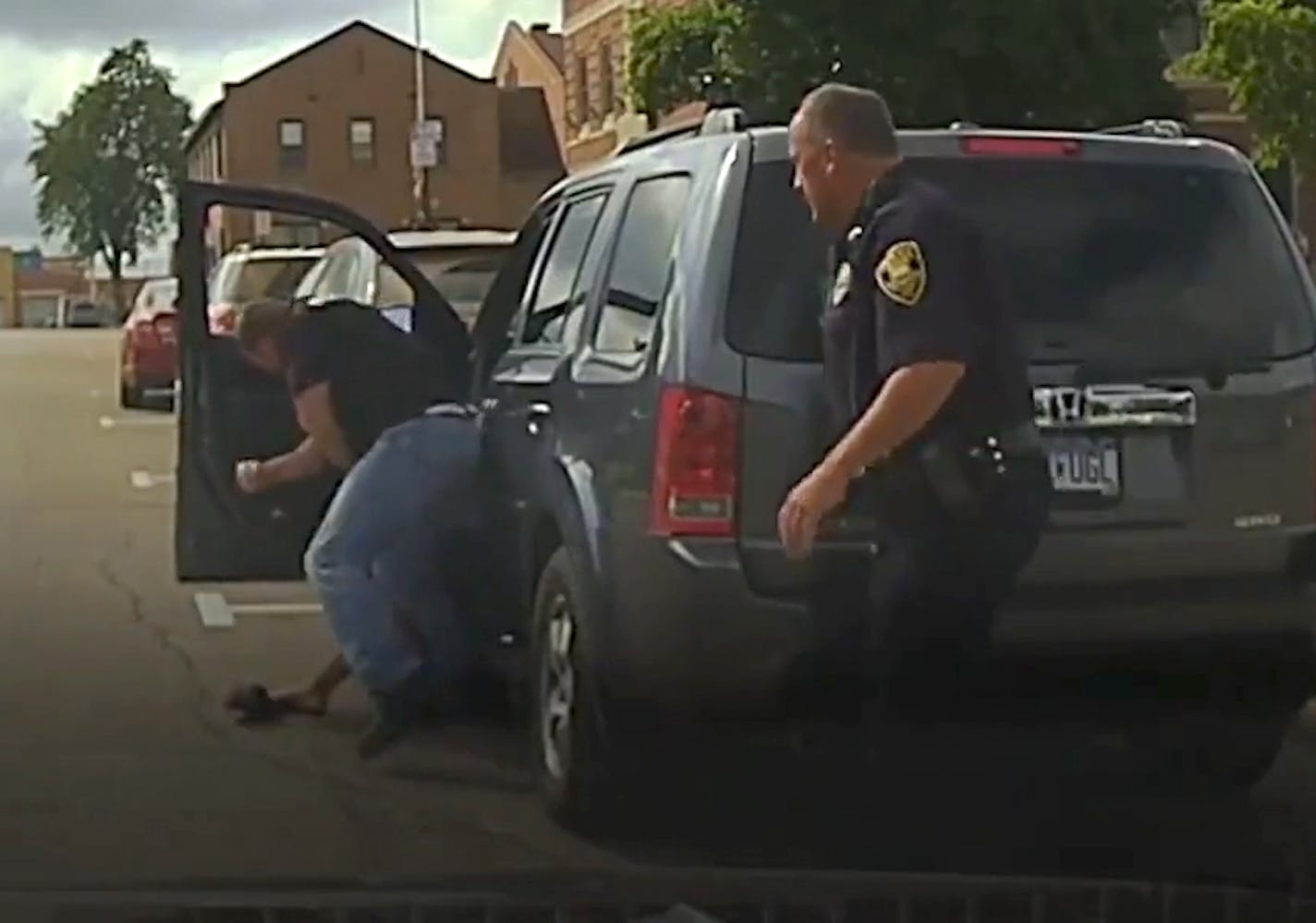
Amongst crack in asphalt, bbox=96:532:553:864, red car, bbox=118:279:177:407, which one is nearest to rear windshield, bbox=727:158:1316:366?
crack in asphalt, bbox=96:532:553:864

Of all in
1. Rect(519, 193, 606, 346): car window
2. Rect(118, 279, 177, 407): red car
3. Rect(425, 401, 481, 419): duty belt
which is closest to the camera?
Rect(519, 193, 606, 346): car window

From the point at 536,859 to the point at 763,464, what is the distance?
1081 mm

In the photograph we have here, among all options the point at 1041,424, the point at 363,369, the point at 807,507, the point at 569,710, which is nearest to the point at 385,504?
the point at 363,369

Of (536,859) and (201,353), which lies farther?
(201,353)

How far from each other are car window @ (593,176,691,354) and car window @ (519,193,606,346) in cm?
20

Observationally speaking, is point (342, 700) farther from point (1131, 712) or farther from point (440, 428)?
point (1131, 712)

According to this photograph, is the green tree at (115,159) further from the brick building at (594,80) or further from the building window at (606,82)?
the building window at (606,82)

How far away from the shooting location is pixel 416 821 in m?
7.12

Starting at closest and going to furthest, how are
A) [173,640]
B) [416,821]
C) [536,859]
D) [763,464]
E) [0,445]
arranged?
[763,464], [536,859], [416,821], [173,640], [0,445]

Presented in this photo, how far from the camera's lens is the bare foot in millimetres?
7648

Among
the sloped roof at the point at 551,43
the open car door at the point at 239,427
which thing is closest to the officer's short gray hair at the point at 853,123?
the sloped roof at the point at 551,43

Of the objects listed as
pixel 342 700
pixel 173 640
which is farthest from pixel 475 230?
pixel 173 640

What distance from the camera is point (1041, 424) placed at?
6.19m

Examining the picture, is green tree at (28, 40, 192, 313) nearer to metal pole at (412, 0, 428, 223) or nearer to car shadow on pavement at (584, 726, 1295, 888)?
metal pole at (412, 0, 428, 223)
